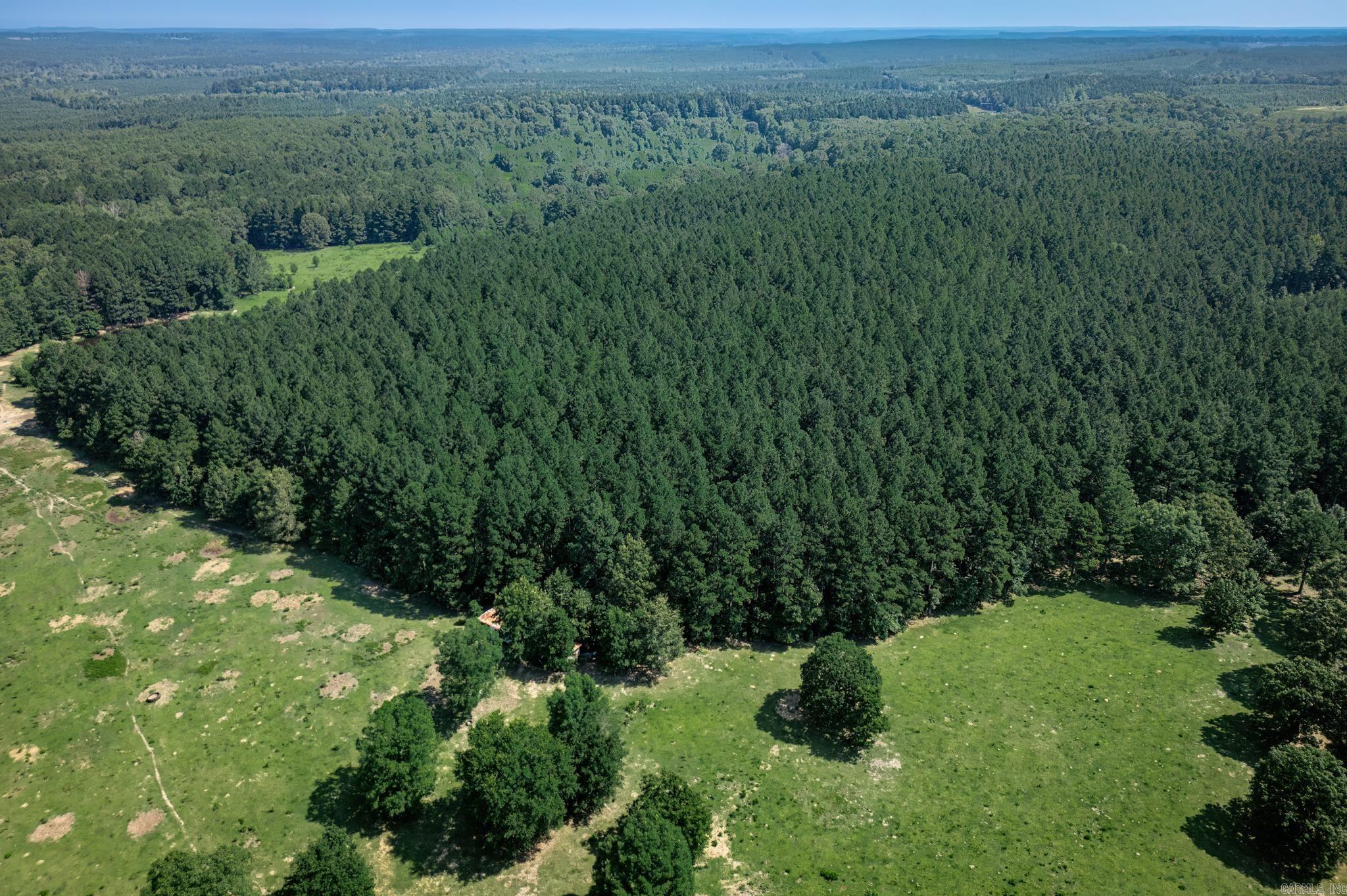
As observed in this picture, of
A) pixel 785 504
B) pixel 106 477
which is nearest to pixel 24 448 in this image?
pixel 106 477

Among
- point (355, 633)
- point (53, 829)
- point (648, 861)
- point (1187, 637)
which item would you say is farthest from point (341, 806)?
point (1187, 637)

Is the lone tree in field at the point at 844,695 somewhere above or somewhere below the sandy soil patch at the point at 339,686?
above

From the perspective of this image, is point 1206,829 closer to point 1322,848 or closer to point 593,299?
point 1322,848

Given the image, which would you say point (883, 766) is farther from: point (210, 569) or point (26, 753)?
point (210, 569)

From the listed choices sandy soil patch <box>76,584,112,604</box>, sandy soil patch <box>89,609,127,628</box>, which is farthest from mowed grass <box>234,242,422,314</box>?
sandy soil patch <box>89,609,127,628</box>

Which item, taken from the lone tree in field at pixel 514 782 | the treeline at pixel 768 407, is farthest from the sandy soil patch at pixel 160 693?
the lone tree in field at pixel 514 782

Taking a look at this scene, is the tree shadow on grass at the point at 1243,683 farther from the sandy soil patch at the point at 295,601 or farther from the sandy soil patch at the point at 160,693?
the sandy soil patch at the point at 160,693
